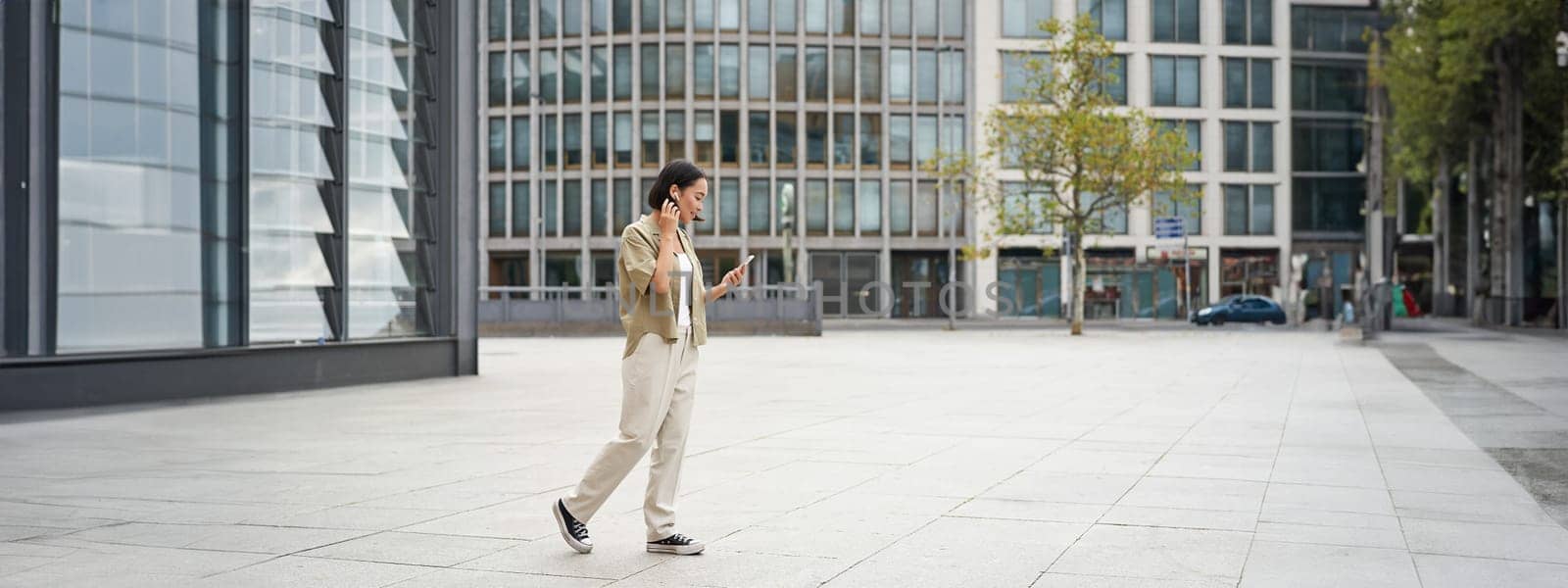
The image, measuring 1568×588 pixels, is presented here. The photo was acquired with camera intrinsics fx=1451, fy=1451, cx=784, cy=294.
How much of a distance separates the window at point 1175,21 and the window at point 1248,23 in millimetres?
1528

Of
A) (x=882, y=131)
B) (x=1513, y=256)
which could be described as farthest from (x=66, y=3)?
(x=882, y=131)

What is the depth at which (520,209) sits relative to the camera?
6209 cm

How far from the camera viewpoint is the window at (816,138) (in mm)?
61375

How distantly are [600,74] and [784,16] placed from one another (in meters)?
8.14

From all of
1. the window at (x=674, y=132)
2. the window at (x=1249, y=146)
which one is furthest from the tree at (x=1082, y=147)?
the window at (x=1249, y=146)

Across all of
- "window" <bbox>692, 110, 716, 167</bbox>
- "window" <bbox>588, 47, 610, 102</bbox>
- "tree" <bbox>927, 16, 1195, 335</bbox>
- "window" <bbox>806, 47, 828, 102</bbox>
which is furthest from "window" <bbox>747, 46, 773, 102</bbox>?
"tree" <bbox>927, 16, 1195, 335</bbox>

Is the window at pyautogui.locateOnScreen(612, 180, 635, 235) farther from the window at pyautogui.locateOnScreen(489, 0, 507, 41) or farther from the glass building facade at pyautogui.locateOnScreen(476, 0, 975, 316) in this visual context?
the window at pyautogui.locateOnScreen(489, 0, 507, 41)

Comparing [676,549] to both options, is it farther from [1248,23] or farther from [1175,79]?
[1248,23]

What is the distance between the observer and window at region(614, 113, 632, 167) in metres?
60.4

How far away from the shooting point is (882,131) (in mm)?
61750

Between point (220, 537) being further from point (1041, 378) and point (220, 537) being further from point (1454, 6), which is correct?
point (1454, 6)

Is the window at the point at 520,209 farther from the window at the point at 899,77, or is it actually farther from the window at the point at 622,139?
the window at the point at 899,77

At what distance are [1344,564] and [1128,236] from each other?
59098mm

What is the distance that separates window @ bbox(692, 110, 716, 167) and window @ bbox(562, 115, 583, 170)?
4.96 m
